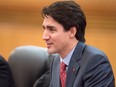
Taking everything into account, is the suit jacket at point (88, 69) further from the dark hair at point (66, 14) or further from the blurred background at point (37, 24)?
the blurred background at point (37, 24)

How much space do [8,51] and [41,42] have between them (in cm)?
47

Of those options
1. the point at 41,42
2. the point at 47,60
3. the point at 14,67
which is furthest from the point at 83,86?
the point at 41,42

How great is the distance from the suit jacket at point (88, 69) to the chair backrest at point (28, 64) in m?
0.52

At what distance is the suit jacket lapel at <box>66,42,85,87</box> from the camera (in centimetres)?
169

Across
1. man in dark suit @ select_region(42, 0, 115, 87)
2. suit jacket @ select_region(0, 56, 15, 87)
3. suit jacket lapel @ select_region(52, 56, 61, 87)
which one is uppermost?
man in dark suit @ select_region(42, 0, 115, 87)

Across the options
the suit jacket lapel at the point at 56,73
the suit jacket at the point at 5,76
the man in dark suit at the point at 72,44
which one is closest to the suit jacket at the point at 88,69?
the man in dark suit at the point at 72,44

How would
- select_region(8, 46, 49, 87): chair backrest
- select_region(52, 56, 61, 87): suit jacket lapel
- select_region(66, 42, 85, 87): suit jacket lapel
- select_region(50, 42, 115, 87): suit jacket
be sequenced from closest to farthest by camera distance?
select_region(50, 42, 115, 87): suit jacket → select_region(66, 42, 85, 87): suit jacket lapel → select_region(52, 56, 61, 87): suit jacket lapel → select_region(8, 46, 49, 87): chair backrest

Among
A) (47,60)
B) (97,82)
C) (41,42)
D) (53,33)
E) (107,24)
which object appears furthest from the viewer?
(41,42)

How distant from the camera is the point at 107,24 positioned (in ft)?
9.36

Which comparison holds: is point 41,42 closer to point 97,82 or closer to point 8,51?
point 8,51

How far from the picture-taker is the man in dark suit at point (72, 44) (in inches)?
64.0

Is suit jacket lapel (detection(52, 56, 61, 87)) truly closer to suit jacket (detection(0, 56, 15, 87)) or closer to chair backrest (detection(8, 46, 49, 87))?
chair backrest (detection(8, 46, 49, 87))

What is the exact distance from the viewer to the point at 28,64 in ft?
7.36

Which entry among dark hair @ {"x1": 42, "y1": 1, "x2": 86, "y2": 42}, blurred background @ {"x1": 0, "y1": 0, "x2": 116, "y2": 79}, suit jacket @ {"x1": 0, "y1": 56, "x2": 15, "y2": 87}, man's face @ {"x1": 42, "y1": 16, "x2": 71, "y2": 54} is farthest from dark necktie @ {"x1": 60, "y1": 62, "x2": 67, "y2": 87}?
blurred background @ {"x1": 0, "y1": 0, "x2": 116, "y2": 79}
